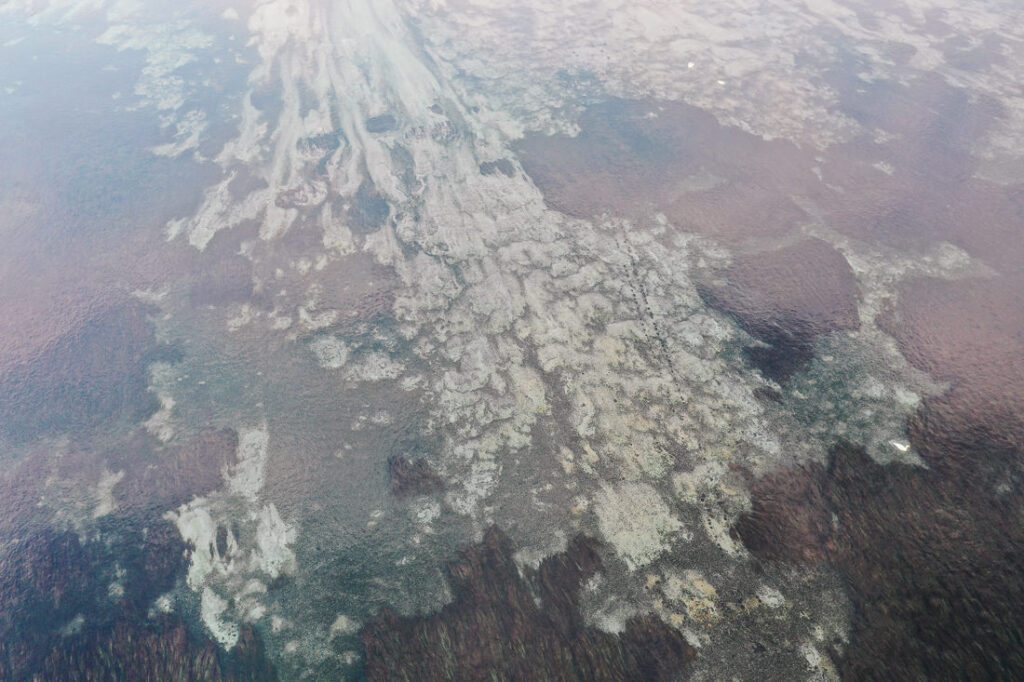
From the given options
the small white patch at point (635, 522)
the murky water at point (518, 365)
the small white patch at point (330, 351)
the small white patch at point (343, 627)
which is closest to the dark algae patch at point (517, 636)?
the murky water at point (518, 365)

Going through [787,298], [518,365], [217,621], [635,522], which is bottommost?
[217,621]

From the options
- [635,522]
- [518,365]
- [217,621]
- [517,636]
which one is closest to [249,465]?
[217,621]

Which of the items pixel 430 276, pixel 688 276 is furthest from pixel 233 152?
pixel 688 276

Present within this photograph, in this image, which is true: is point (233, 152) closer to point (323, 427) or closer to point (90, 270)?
point (90, 270)

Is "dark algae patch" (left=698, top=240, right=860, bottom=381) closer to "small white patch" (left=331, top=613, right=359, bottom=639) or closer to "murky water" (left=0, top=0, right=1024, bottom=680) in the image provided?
"murky water" (left=0, top=0, right=1024, bottom=680)

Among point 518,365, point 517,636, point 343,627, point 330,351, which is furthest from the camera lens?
point 330,351

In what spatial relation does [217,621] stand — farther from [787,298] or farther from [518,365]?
[787,298]
